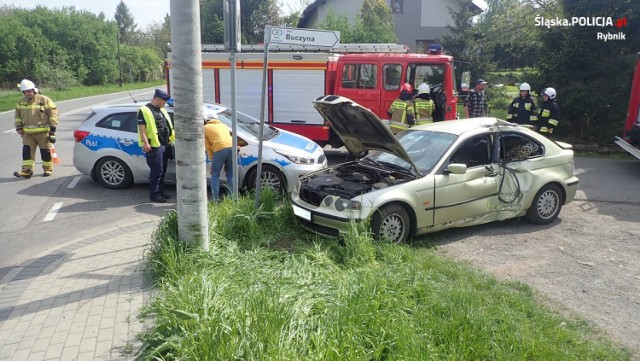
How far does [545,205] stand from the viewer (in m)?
6.82

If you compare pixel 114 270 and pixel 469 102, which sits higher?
pixel 469 102

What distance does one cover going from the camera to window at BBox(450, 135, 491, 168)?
20.4 feet

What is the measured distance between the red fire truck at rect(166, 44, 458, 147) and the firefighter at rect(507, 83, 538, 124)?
1316 mm

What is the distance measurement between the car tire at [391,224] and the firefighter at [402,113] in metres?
4.23

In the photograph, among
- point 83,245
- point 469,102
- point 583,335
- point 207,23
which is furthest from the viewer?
point 207,23

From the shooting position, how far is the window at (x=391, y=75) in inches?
418

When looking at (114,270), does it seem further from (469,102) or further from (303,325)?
(469,102)

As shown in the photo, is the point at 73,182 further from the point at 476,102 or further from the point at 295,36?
the point at 476,102

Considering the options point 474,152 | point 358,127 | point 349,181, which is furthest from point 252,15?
point 349,181

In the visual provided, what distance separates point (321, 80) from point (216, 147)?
4430mm

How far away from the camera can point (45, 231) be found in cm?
661

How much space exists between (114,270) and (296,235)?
2.08m

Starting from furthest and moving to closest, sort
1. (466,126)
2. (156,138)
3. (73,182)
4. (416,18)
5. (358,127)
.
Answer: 1. (416,18)
2. (73,182)
3. (156,138)
4. (466,126)
5. (358,127)

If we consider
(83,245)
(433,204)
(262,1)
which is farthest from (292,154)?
(262,1)
